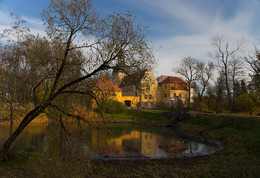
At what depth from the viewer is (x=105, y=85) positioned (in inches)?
381

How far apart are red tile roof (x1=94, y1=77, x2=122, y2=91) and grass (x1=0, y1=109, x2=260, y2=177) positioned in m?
3.32

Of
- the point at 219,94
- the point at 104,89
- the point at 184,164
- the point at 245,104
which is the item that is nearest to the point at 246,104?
the point at 245,104

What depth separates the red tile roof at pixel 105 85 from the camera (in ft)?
31.1

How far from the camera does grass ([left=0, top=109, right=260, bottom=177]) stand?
779cm

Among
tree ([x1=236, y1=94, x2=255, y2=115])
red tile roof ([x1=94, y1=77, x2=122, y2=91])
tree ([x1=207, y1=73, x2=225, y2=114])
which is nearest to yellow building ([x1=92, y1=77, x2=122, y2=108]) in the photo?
red tile roof ([x1=94, y1=77, x2=122, y2=91])

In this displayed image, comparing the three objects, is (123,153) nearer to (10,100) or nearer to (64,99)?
(64,99)

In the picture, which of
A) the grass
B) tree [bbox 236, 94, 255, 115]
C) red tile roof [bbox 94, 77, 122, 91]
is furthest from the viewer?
tree [bbox 236, 94, 255, 115]

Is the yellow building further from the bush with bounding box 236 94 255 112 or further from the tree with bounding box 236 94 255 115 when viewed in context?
the bush with bounding box 236 94 255 112

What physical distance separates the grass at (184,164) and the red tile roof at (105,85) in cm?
332

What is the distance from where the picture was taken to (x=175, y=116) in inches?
1314

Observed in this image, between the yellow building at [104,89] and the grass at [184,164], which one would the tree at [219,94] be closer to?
the grass at [184,164]

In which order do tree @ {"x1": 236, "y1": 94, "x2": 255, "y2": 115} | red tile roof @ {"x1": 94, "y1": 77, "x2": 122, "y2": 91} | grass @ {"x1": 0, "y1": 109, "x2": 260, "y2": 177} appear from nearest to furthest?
grass @ {"x1": 0, "y1": 109, "x2": 260, "y2": 177} → red tile roof @ {"x1": 94, "y1": 77, "x2": 122, "y2": 91} → tree @ {"x1": 236, "y1": 94, "x2": 255, "y2": 115}

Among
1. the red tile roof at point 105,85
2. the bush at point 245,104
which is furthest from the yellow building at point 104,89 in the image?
the bush at point 245,104

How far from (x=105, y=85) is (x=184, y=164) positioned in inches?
243
